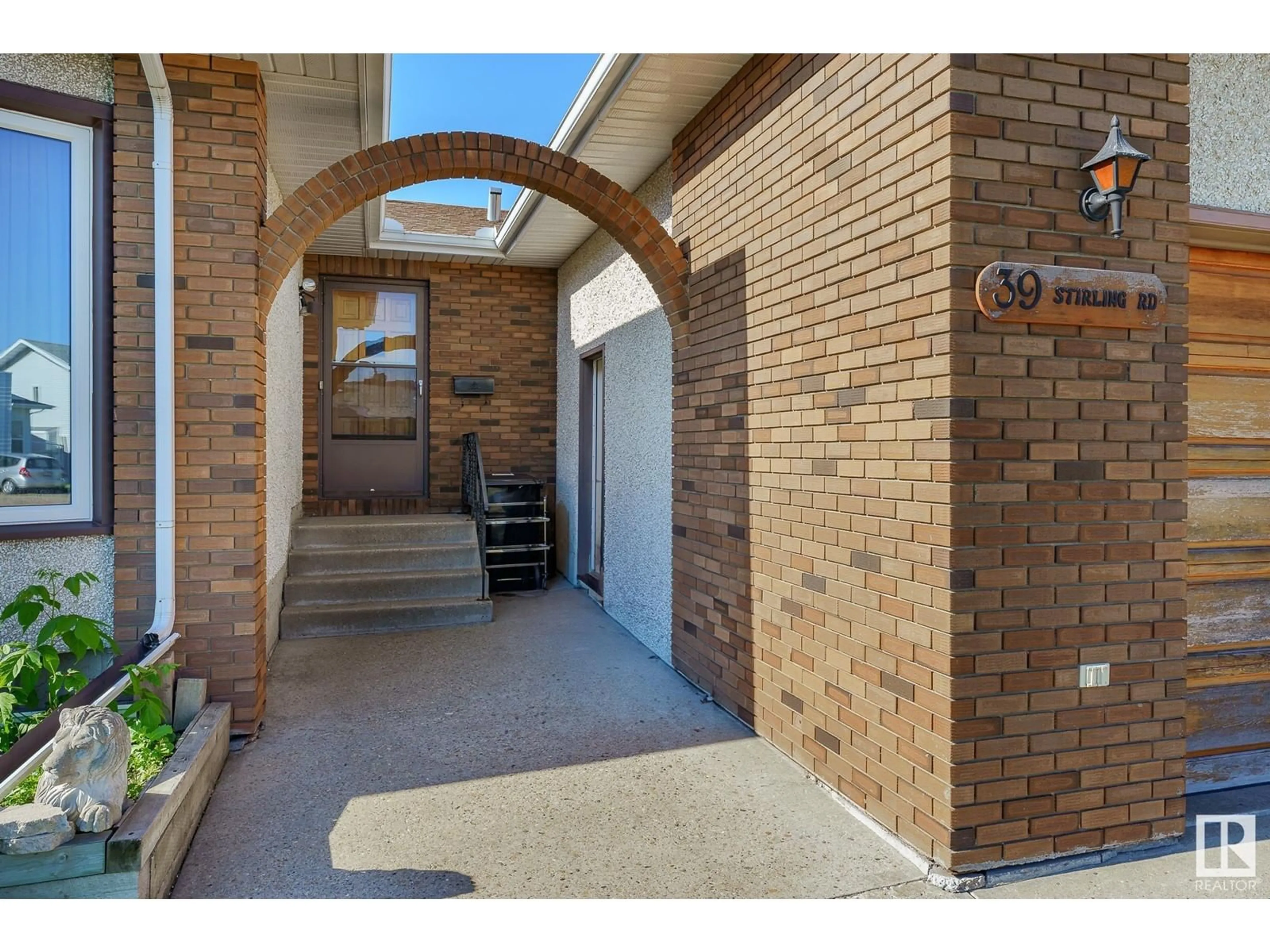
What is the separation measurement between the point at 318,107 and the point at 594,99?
5.01ft

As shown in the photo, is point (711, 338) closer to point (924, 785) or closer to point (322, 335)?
point (924, 785)

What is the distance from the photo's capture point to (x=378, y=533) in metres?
6.34

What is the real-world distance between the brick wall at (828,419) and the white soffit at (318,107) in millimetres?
1789

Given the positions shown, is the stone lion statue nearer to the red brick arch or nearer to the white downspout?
the white downspout

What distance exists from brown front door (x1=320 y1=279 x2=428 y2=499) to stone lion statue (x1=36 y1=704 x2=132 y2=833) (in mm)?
5438

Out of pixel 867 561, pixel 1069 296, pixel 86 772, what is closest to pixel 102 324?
pixel 86 772

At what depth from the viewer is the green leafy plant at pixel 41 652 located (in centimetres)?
267

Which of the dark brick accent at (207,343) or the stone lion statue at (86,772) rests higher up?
the dark brick accent at (207,343)

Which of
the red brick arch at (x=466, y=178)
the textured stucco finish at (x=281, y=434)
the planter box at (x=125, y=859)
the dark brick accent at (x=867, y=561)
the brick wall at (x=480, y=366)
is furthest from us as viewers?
the brick wall at (x=480, y=366)

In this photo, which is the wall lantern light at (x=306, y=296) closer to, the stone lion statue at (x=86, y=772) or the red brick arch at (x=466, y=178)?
the red brick arch at (x=466, y=178)

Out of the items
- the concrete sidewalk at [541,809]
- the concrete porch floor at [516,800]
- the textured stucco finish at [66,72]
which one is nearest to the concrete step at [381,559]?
the concrete porch floor at [516,800]

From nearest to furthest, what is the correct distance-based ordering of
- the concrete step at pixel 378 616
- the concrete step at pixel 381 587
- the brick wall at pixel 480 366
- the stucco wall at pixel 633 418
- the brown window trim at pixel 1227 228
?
the brown window trim at pixel 1227 228 < the stucco wall at pixel 633 418 < the concrete step at pixel 378 616 < the concrete step at pixel 381 587 < the brick wall at pixel 480 366

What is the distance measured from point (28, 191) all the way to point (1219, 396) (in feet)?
16.8
